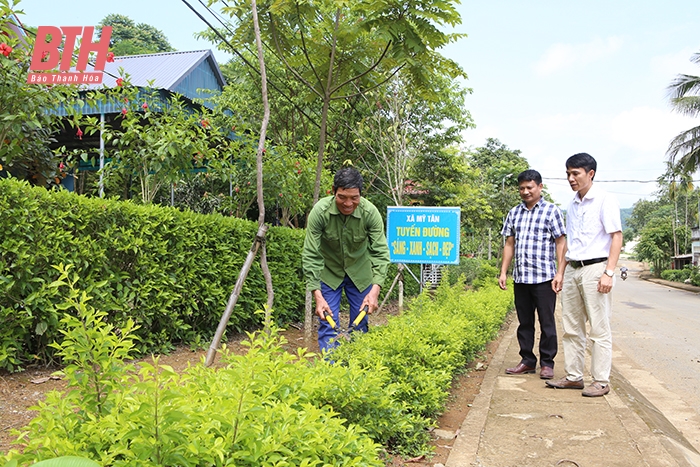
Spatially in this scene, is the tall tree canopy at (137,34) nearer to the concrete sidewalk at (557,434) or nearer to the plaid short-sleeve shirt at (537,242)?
the plaid short-sleeve shirt at (537,242)

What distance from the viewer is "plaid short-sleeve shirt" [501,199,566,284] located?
503 centimetres

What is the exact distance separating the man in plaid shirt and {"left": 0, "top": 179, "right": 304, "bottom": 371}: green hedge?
3195mm

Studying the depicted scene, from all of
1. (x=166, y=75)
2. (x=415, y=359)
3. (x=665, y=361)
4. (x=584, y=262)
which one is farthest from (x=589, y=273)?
(x=166, y=75)

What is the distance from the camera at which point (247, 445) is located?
1653mm

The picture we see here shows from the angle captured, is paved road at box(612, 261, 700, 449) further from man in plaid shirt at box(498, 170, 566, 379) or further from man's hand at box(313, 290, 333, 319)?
man's hand at box(313, 290, 333, 319)

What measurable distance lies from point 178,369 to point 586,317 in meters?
3.66

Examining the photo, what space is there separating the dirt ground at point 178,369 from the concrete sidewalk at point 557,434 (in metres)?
0.11

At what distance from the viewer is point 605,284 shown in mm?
4215

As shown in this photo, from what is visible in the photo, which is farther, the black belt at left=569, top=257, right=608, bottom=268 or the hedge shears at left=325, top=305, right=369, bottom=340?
the black belt at left=569, top=257, right=608, bottom=268

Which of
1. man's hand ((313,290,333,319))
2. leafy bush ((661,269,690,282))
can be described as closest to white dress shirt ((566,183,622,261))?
man's hand ((313,290,333,319))

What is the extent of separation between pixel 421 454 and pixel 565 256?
7.91ft

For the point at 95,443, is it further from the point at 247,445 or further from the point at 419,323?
the point at 419,323

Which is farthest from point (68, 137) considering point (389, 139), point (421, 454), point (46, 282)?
point (421, 454)

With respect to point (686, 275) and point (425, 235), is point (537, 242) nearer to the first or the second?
point (425, 235)
